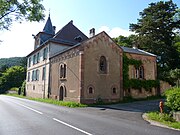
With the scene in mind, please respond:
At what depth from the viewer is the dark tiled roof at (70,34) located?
3260 cm

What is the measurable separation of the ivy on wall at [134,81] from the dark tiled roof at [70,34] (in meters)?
10.3

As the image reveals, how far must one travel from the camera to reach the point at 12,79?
216 ft

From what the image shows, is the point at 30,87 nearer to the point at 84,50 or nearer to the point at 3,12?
the point at 84,50

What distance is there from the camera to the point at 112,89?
24.2 m

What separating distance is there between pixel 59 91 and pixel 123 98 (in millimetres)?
8904

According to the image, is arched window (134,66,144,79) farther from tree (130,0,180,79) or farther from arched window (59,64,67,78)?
arched window (59,64,67,78)

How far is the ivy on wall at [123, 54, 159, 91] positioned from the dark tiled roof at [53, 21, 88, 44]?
10.3 meters

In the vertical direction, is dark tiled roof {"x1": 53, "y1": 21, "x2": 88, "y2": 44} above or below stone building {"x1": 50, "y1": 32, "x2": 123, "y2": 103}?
above

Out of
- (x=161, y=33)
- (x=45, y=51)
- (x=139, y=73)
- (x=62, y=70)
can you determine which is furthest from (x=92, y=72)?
(x=161, y=33)

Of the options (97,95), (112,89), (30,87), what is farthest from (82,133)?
(30,87)

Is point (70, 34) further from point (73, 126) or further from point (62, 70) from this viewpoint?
point (73, 126)

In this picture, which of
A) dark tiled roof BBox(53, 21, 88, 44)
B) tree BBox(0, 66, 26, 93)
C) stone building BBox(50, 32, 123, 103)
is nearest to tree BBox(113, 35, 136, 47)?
dark tiled roof BBox(53, 21, 88, 44)

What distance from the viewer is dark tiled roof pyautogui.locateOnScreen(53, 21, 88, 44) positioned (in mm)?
32600

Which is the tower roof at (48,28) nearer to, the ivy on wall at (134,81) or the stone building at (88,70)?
the stone building at (88,70)
